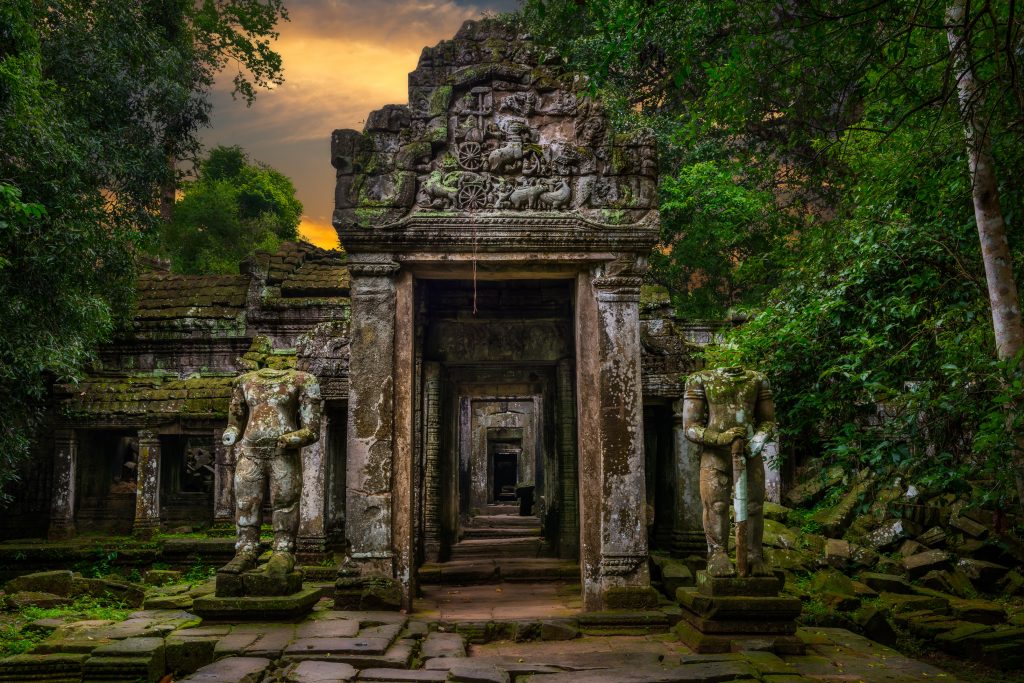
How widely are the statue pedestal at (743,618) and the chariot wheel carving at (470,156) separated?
438cm

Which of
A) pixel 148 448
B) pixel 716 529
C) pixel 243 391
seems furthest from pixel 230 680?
pixel 148 448

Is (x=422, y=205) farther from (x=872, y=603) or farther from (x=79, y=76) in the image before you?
(x=79, y=76)

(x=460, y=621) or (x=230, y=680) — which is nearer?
(x=230, y=680)

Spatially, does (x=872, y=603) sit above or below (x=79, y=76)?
below

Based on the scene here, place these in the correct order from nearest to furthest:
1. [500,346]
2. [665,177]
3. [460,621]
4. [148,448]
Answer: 1. [460,621]
2. [500,346]
3. [148,448]
4. [665,177]

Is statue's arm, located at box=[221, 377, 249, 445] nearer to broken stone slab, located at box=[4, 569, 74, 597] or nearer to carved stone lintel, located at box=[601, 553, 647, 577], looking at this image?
carved stone lintel, located at box=[601, 553, 647, 577]

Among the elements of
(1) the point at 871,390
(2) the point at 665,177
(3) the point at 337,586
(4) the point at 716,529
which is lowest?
(3) the point at 337,586

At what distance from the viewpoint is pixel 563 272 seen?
25.3 ft

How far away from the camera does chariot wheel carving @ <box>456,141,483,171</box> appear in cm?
753

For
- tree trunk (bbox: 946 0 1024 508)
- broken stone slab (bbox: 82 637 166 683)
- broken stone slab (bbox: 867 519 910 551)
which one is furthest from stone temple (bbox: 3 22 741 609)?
broken stone slab (bbox: 867 519 910 551)

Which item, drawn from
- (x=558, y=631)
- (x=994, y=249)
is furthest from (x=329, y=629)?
(x=994, y=249)

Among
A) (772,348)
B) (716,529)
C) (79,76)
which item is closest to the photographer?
(716,529)

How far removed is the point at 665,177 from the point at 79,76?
1255 centimetres

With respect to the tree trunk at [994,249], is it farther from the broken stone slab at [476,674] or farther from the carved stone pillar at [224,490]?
the carved stone pillar at [224,490]
